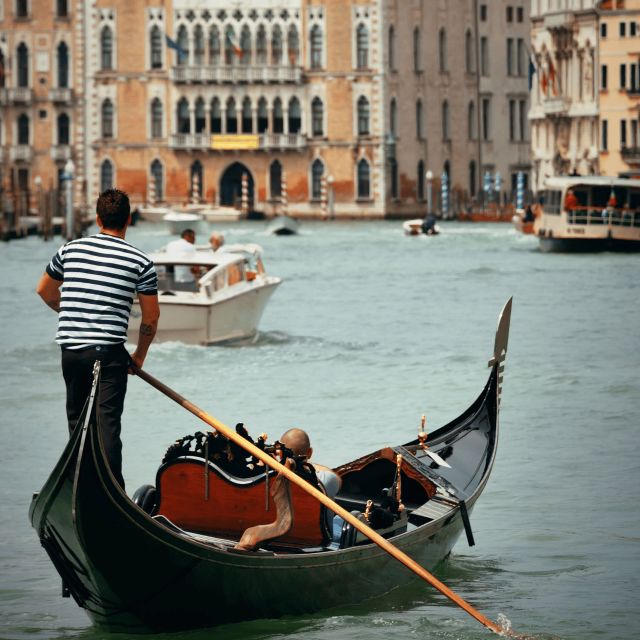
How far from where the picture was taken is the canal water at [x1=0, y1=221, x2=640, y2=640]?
6840mm

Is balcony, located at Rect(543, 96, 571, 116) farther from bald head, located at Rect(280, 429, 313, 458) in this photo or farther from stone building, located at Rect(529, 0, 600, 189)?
bald head, located at Rect(280, 429, 313, 458)

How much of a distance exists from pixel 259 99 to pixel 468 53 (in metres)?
6.49

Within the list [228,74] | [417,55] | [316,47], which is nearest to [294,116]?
[316,47]

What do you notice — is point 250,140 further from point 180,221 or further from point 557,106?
point 180,221

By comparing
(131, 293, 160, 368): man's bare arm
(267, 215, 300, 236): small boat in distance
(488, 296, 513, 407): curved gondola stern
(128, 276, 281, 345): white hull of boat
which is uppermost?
(131, 293, 160, 368): man's bare arm

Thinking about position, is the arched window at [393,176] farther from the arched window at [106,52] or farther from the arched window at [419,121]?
the arched window at [106,52]

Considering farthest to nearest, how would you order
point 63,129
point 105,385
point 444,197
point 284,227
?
point 63,129
point 444,197
point 284,227
point 105,385

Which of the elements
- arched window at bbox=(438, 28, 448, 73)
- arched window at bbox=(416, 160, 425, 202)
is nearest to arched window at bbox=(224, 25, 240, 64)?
arched window at bbox=(438, 28, 448, 73)

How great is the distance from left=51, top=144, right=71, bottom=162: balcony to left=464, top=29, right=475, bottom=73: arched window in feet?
38.5

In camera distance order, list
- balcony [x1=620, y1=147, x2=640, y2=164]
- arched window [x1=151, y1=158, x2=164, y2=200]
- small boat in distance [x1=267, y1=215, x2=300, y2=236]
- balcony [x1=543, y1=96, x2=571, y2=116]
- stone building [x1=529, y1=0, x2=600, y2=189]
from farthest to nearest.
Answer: arched window [x1=151, y1=158, x2=164, y2=200] → balcony [x1=543, y1=96, x2=571, y2=116] → stone building [x1=529, y1=0, x2=600, y2=189] → balcony [x1=620, y1=147, x2=640, y2=164] → small boat in distance [x1=267, y1=215, x2=300, y2=236]

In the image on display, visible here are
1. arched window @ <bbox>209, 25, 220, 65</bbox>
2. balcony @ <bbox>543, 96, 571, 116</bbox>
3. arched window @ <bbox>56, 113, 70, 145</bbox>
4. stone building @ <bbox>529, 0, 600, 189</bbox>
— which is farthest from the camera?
arched window @ <bbox>56, 113, 70, 145</bbox>

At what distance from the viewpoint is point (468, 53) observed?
178 feet

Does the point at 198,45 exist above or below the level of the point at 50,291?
above

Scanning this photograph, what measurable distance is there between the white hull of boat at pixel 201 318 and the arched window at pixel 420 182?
3677 cm
